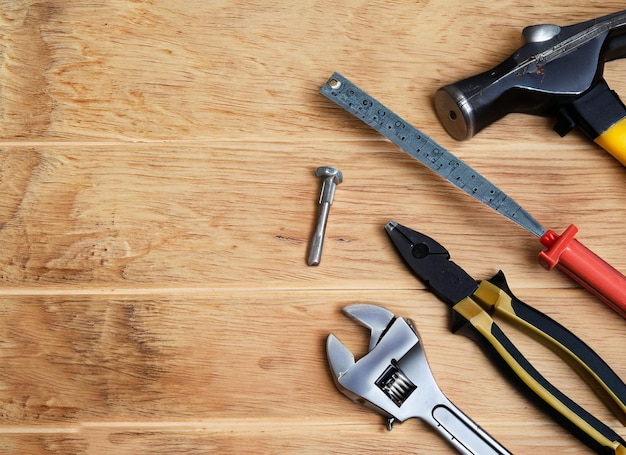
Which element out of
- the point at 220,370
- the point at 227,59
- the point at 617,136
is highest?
the point at 617,136

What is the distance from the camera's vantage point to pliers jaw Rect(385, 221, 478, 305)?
789 millimetres

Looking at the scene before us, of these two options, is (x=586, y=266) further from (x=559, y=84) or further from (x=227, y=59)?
(x=227, y=59)

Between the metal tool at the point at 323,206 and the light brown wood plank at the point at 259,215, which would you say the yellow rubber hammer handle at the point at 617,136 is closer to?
the light brown wood plank at the point at 259,215

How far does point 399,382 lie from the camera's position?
775 mm

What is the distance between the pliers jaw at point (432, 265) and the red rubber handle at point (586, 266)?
10 centimetres

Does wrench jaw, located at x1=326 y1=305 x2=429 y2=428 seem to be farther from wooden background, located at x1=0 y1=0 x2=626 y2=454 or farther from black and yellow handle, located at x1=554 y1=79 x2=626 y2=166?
black and yellow handle, located at x1=554 y1=79 x2=626 y2=166

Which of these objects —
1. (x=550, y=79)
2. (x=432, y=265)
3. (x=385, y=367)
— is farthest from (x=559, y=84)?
(x=385, y=367)

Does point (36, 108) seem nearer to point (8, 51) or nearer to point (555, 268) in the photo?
point (8, 51)

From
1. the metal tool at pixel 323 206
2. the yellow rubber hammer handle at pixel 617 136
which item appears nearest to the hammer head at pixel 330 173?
the metal tool at pixel 323 206

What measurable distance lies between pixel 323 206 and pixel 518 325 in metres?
0.28

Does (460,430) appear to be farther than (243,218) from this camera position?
No

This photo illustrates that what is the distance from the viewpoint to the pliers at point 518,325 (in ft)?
2.40

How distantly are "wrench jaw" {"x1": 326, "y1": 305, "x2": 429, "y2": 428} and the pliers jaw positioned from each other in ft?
0.20

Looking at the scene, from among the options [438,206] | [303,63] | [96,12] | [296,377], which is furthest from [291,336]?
[96,12]
